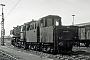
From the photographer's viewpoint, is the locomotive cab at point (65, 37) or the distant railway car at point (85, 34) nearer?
the locomotive cab at point (65, 37)

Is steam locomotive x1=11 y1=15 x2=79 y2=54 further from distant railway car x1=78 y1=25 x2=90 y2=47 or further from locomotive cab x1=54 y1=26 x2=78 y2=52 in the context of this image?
distant railway car x1=78 y1=25 x2=90 y2=47

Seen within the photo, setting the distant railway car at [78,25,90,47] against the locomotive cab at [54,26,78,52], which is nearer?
the locomotive cab at [54,26,78,52]

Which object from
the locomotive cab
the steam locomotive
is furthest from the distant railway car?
the locomotive cab

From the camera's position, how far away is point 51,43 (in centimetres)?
1599

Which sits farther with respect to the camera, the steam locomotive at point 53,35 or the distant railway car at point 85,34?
the distant railway car at point 85,34

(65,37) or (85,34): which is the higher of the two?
(85,34)

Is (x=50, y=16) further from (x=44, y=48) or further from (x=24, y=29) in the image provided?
(x=24, y=29)

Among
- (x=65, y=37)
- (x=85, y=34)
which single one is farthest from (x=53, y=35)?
(x=85, y=34)

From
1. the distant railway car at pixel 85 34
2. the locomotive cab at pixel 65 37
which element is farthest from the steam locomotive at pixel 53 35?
the distant railway car at pixel 85 34

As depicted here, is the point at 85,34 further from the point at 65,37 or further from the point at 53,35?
the point at 53,35

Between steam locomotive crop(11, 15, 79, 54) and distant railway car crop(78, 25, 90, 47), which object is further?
distant railway car crop(78, 25, 90, 47)

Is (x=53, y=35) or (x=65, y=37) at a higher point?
(x=53, y=35)

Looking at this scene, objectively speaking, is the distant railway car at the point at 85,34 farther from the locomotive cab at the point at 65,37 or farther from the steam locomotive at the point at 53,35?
the locomotive cab at the point at 65,37

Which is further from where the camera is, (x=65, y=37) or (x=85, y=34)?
(x=85, y=34)
